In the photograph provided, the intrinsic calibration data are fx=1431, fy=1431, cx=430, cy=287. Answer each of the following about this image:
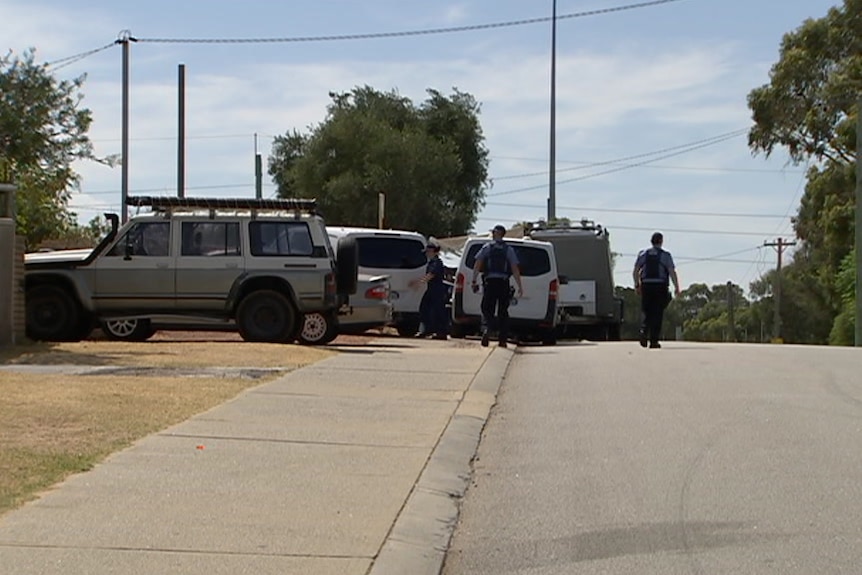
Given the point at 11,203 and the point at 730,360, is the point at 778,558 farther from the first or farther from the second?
the point at 11,203

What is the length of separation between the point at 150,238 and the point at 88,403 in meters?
8.54

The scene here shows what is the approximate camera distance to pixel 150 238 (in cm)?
1989

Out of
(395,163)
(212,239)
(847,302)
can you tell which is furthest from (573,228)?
(395,163)

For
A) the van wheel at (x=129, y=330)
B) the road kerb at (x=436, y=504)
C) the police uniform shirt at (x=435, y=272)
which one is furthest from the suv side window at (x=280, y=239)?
the road kerb at (x=436, y=504)

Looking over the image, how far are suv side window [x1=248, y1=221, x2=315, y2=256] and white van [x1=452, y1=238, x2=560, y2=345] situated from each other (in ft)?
13.3

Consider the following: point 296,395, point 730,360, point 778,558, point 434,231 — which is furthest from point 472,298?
point 434,231

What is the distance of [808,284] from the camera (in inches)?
2330

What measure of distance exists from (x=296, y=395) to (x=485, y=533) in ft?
17.5

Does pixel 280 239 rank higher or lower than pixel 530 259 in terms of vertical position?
higher

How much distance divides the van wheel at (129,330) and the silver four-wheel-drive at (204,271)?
692 millimetres

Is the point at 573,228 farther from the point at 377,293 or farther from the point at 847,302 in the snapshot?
the point at 847,302

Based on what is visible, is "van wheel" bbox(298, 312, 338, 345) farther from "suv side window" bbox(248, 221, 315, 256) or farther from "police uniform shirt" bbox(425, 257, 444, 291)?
"police uniform shirt" bbox(425, 257, 444, 291)

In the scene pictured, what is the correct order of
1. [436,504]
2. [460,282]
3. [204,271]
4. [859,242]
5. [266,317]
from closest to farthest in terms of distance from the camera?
[436,504]
[204,271]
[266,317]
[460,282]
[859,242]

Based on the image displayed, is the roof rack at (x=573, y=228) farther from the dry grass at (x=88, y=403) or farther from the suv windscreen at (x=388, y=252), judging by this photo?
the dry grass at (x=88, y=403)
